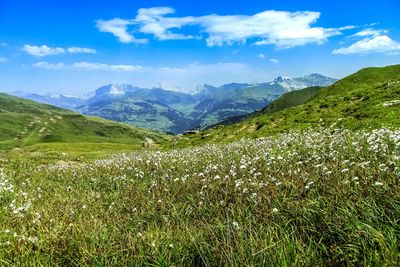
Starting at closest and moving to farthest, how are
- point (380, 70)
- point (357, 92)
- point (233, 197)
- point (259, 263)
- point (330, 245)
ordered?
point (259, 263) → point (330, 245) → point (233, 197) → point (357, 92) → point (380, 70)

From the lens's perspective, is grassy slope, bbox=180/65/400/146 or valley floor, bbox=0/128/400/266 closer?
valley floor, bbox=0/128/400/266

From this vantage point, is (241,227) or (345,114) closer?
(241,227)

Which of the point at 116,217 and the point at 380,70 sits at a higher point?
the point at 380,70

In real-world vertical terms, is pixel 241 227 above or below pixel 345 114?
below

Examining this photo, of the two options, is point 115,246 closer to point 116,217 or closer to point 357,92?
point 116,217

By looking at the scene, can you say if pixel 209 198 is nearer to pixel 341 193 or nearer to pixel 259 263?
pixel 341 193

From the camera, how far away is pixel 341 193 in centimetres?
787

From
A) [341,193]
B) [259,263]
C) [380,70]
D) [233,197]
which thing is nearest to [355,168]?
[341,193]

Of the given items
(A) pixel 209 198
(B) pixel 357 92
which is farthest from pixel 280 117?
(A) pixel 209 198

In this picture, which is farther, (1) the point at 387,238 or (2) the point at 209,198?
(2) the point at 209,198

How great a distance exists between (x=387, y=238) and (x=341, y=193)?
185cm

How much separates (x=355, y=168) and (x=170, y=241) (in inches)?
184

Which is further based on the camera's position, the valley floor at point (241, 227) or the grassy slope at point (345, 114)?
the grassy slope at point (345, 114)

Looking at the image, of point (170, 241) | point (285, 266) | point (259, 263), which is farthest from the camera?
point (170, 241)
